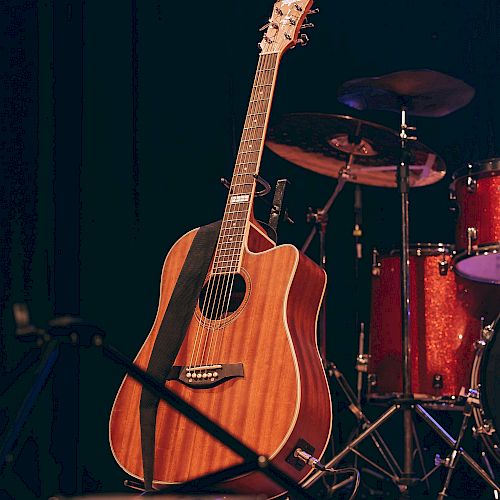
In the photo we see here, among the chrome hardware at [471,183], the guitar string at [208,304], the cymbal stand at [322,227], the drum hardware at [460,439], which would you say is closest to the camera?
the guitar string at [208,304]

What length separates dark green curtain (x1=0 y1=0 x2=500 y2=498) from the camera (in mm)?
3525

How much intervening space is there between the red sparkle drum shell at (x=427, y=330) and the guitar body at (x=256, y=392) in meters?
1.07

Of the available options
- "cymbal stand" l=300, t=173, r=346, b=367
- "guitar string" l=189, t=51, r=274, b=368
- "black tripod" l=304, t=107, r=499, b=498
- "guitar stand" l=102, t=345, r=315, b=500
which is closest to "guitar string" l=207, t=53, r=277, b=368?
"guitar string" l=189, t=51, r=274, b=368

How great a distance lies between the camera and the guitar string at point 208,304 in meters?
2.98

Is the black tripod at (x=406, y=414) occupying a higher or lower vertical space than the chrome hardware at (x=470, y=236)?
lower

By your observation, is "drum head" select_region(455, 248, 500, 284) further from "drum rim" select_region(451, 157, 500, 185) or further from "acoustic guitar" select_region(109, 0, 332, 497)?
"acoustic guitar" select_region(109, 0, 332, 497)

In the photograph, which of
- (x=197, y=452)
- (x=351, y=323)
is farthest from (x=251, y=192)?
(x=351, y=323)

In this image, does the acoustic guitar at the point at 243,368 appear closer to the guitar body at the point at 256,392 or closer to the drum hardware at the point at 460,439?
the guitar body at the point at 256,392

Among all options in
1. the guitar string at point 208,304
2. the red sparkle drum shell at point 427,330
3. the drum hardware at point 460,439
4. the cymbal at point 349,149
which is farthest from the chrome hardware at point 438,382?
the guitar string at point 208,304


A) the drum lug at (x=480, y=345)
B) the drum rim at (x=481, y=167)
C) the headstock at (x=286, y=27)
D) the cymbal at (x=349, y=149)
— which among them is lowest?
the drum lug at (x=480, y=345)

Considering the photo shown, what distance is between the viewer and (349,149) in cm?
417

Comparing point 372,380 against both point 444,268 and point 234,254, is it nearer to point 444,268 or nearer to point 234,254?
point 444,268

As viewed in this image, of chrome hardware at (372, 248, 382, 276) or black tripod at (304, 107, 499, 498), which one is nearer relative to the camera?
black tripod at (304, 107, 499, 498)

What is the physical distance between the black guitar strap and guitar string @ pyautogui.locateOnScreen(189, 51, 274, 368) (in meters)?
0.03
